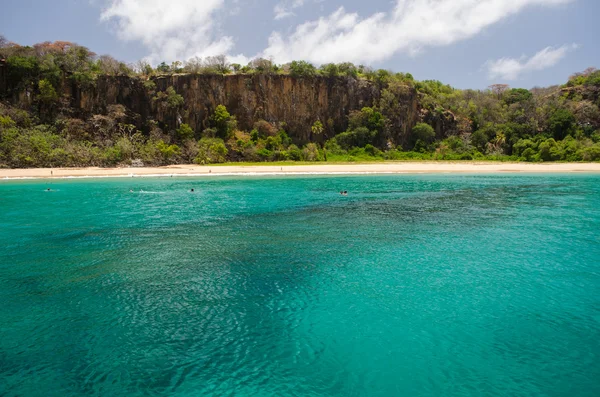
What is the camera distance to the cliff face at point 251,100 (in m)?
68.0

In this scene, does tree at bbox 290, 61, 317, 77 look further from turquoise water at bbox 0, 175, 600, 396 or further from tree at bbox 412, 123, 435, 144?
turquoise water at bbox 0, 175, 600, 396

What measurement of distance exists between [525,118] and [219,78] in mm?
57670

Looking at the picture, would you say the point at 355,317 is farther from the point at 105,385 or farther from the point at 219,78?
the point at 219,78

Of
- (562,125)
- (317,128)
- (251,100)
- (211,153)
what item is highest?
(251,100)

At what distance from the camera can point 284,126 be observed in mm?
76500

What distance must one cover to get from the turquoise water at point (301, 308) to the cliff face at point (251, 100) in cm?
5466

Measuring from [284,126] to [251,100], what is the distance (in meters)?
7.79

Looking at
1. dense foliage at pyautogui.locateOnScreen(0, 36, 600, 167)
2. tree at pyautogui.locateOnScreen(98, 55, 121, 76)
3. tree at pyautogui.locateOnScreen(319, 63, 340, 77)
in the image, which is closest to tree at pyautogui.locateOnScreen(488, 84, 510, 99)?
dense foliage at pyautogui.locateOnScreen(0, 36, 600, 167)

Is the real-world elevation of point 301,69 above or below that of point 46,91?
above

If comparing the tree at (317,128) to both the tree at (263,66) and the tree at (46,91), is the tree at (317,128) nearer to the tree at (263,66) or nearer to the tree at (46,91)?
the tree at (263,66)

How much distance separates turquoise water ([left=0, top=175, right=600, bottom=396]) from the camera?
248 inches

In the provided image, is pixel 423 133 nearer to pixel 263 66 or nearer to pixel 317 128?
pixel 317 128

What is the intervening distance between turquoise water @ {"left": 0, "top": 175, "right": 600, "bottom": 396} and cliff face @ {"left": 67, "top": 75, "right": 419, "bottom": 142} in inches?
2152

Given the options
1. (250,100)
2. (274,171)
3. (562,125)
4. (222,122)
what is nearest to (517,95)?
(562,125)
